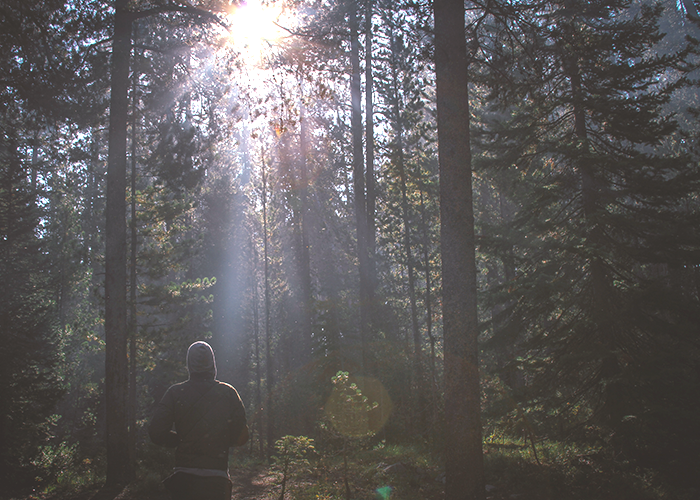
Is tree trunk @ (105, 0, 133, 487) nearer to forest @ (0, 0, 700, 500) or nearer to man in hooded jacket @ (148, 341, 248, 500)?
forest @ (0, 0, 700, 500)

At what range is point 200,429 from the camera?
397 cm

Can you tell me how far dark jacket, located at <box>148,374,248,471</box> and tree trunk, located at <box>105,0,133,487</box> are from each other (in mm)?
7604

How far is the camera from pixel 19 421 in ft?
36.8

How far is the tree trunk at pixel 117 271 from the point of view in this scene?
10.4m

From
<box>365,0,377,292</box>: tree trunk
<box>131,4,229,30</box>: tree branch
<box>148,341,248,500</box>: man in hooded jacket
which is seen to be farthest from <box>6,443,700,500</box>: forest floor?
<box>365,0,377,292</box>: tree trunk

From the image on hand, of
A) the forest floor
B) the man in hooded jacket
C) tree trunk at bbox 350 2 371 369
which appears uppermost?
tree trunk at bbox 350 2 371 369

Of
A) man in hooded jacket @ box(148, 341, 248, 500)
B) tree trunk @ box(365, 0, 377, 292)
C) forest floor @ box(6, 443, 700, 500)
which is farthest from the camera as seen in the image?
tree trunk @ box(365, 0, 377, 292)

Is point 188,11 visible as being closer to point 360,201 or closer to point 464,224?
point 464,224

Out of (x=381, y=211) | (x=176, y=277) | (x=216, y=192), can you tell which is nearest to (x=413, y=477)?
(x=381, y=211)

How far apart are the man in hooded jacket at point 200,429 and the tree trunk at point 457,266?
121 inches

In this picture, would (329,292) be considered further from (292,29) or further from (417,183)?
(292,29)

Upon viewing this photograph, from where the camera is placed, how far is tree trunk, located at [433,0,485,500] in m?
5.86

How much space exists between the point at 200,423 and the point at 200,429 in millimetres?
54

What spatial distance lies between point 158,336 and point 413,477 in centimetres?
1350
